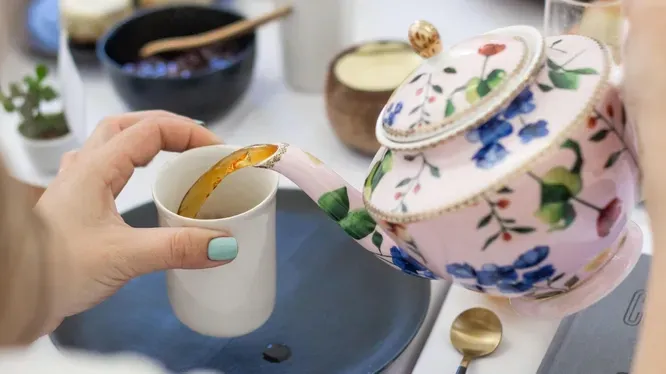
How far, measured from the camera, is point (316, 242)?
0.69m

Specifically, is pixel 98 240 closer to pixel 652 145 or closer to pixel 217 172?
pixel 217 172

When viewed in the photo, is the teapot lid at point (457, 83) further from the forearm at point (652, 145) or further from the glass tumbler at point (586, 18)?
the glass tumbler at point (586, 18)

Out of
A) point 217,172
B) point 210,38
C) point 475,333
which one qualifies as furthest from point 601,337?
point 210,38

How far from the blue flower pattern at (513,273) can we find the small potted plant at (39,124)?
492 mm

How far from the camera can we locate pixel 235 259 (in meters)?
0.52

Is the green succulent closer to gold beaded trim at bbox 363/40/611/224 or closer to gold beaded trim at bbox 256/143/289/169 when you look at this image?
gold beaded trim at bbox 256/143/289/169

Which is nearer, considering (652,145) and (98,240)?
A: (652,145)

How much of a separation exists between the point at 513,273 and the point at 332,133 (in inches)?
17.2

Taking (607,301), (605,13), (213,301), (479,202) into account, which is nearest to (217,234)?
(213,301)

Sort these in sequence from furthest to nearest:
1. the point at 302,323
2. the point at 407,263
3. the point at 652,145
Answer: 1. the point at 302,323
2. the point at 407,263
3. the point at 652,145

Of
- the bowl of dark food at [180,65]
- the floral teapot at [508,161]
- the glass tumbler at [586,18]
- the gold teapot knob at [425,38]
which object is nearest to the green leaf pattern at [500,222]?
the floral teapot at [508,161]

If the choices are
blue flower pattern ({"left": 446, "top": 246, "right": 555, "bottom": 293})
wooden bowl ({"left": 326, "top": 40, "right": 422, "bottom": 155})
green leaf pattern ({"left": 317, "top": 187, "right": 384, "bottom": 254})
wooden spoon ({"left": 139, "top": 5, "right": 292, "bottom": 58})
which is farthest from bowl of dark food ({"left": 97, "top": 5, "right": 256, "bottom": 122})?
blue flower pattern ({"left": 446, "top": 246, "right": 555, "bottom": 293})

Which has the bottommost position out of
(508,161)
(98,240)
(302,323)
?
(302,323)

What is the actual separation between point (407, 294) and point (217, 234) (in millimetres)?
189
